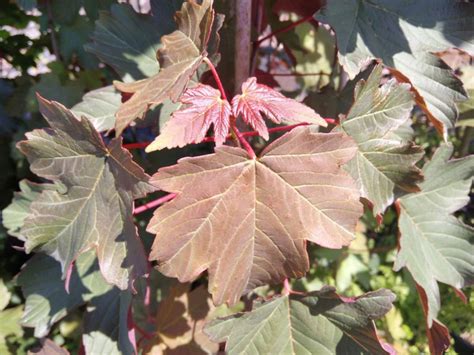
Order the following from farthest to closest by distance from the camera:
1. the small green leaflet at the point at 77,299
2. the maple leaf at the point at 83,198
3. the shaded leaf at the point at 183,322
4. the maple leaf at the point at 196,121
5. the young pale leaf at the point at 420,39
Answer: the shaded leaf at the point at 183,322 → the small green leaflet at the point at 77,299 → the young pale leaf at the point at 420,39 → the maple leaf at the point at 83,198 → the maple leaf at the point at 196,121

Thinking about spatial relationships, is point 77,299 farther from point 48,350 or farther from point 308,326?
point 308,326

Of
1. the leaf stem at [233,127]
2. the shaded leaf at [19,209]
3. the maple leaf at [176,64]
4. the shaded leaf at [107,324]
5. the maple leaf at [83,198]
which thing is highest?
the maple leaf at [176,64]

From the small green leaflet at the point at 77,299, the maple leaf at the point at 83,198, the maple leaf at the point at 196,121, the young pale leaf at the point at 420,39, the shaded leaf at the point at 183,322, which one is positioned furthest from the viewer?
the shaded leaf at the point at 183,322

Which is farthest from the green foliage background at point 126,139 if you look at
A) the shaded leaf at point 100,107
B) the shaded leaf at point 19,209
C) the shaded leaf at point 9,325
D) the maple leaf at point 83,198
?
the maple leaf at point 83,198

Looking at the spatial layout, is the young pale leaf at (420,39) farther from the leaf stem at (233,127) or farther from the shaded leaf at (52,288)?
the shaded leaf at (52,288)

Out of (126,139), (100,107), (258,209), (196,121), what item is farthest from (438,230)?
(126,139)

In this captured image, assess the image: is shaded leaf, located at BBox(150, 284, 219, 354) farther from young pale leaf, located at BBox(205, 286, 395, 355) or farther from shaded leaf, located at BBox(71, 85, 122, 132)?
shaded leaf, located at BBox(71, 85, 122, 132)
